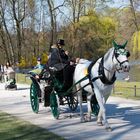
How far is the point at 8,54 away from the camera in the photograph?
64188 mm

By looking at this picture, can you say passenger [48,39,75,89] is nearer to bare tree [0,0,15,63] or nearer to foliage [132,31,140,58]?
foliage [132,31,140,58]

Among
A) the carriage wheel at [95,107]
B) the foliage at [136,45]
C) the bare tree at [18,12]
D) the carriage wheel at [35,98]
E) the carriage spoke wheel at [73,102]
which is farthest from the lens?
the bare tree at [18,12]

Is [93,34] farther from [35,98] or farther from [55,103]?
[55,103]

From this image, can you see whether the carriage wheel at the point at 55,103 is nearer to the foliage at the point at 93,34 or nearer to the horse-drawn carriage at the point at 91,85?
the horse-drawn carriage at the point at 91,85

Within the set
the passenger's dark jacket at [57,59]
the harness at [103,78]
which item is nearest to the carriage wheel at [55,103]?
the passenger's dark jacket at [57,59]

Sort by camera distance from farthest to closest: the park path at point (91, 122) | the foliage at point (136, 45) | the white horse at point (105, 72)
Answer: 1. the foliage at point (136, 45)
2. the white horse at point (105, 72)
3. the park path at point (91, 122)

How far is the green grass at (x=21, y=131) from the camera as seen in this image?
9.42 meters

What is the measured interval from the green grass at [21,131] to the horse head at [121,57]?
2073 mm

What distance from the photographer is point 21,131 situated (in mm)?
10312

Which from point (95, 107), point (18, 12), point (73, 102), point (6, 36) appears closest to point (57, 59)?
point (95, 107)

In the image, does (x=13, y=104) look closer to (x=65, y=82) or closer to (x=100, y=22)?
(x=65, y=82)

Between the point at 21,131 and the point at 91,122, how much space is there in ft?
6.50

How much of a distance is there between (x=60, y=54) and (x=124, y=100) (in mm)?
5353

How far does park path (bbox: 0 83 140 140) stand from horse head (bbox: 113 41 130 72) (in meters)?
1.46
